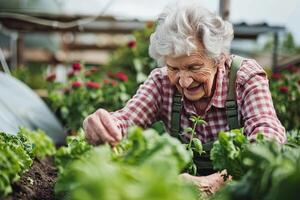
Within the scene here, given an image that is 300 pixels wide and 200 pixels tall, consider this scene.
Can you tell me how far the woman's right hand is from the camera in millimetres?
1791

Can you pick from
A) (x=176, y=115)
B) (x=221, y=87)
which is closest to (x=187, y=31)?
(x=221, y=87)

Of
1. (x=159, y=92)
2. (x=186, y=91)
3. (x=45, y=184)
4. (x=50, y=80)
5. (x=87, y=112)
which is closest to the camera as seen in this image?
(x=45, y=184)

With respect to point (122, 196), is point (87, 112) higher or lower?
lower

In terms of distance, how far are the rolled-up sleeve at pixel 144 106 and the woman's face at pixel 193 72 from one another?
0.81 feet

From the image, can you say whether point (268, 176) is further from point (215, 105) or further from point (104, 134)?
point (215, 105)

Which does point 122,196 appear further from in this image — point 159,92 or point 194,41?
point 159,92

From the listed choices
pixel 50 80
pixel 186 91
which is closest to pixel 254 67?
pixel 186 91

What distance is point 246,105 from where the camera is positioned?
2.23 metres

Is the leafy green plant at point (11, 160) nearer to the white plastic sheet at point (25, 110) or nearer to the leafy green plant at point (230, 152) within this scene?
the leafy green plant at point (230, 152)

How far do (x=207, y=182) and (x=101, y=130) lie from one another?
16.9 inches

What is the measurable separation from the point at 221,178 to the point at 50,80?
9.76ft

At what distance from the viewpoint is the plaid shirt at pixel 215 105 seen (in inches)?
85.0

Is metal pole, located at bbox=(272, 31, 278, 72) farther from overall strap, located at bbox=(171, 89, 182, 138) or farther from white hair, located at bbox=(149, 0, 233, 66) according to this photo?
white hair, located at bbox=(149, 0, 233, 66)

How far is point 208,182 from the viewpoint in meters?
1.79
